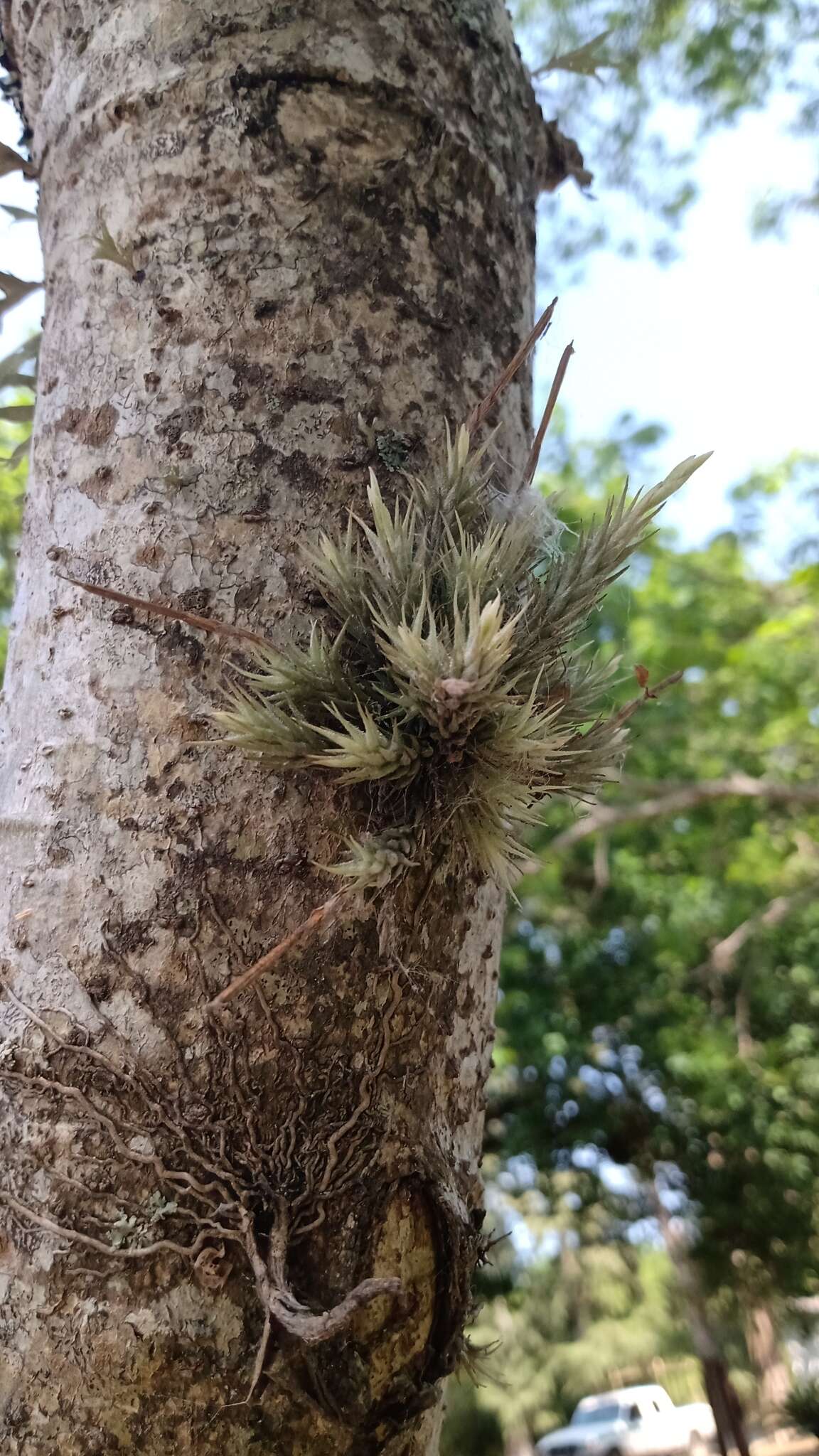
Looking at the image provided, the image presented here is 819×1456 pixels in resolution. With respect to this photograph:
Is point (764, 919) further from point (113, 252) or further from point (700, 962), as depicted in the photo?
point (113, 252)

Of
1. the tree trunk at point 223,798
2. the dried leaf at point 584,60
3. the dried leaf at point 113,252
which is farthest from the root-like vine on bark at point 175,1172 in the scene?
the dried leaf at point 584,60

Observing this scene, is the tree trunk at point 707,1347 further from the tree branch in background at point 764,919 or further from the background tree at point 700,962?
the tree branch in background at point 764,919

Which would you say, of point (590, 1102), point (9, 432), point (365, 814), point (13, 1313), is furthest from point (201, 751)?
point (590, 1102)

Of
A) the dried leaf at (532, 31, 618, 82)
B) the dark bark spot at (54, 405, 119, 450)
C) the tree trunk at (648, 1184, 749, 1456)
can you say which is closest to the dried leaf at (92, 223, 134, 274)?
the dark bark spot at (54, 405, 119, 450)

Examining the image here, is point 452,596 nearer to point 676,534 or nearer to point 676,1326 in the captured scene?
point 676,534

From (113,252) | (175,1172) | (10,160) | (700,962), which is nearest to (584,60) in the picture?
(10,160)
